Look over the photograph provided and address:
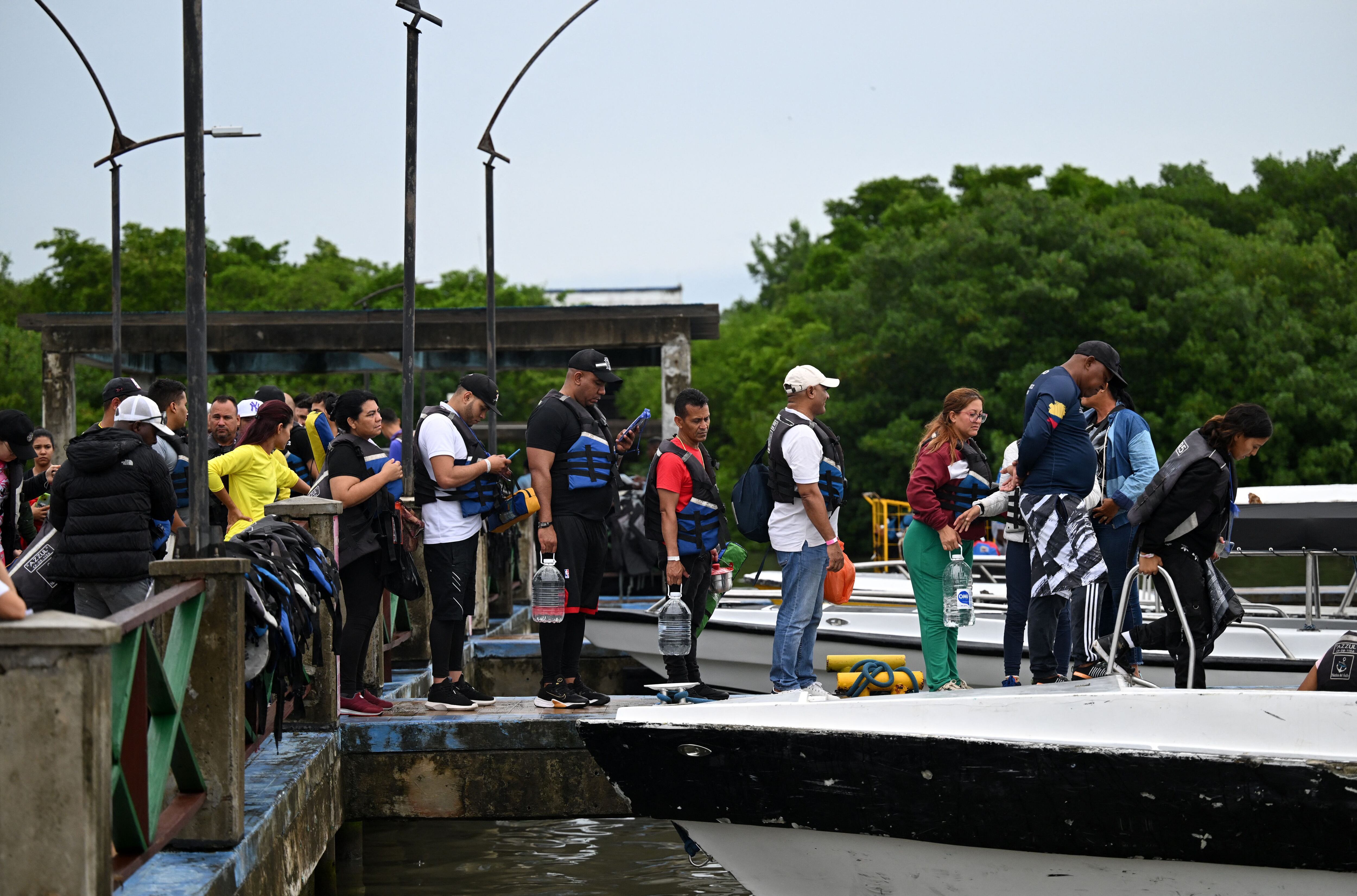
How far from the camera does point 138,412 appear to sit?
20.8 ft

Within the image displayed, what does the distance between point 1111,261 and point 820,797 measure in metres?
34.8

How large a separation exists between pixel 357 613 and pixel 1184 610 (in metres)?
4.31

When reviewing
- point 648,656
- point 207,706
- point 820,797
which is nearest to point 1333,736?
point 820,797

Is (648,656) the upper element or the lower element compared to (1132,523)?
A: lower

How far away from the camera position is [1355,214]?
5072 centimetres

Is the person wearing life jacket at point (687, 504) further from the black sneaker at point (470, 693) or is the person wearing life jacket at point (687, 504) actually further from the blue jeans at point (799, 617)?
the black sneaker at point (470, 693)

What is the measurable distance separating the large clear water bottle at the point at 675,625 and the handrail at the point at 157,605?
3.72m

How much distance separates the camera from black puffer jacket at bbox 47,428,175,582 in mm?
6145

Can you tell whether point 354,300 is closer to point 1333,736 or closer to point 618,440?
point 618,440

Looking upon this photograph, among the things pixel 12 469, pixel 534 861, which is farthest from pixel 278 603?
pixel 12 469

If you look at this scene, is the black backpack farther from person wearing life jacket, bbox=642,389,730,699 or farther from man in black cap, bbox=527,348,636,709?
man in black cap, bbox=527,348,636,709

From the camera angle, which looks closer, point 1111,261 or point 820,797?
point 820,797

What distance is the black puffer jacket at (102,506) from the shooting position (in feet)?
20.2

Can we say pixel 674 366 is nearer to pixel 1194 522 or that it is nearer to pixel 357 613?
pixel 357 613
